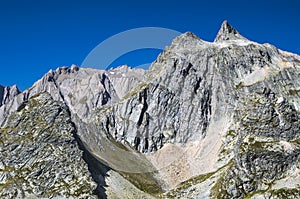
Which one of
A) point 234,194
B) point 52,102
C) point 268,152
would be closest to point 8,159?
point 52,102

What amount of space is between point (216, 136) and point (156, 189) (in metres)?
48.7

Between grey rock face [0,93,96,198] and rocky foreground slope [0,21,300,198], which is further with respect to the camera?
rocky foreground slope [0,21,300,198]

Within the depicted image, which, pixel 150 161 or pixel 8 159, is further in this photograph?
pixel 150 161

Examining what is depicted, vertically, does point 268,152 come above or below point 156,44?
→ below

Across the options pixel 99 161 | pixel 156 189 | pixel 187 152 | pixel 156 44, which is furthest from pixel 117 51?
pixel 187 152

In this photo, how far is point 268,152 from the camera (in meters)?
154

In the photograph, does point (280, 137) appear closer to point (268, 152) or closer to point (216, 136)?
point (268, 152)

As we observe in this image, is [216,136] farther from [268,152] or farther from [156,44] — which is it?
[156,44]

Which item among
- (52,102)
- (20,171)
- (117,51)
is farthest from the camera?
(52,102)

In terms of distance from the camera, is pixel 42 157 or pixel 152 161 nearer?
pixel 42 157

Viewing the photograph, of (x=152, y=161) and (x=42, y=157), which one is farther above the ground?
(x=42, y=157)

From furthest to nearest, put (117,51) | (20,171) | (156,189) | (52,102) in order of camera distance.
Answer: (52,102) → (156,189) → (20,171) → (117,51)

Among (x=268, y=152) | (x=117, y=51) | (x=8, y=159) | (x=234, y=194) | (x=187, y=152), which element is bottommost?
(x=234, y=194)

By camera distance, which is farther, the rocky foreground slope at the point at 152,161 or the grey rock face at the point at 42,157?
the rocky foreground slope at the point at 152,161
